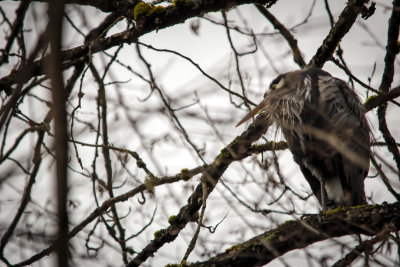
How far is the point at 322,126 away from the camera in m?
3.12

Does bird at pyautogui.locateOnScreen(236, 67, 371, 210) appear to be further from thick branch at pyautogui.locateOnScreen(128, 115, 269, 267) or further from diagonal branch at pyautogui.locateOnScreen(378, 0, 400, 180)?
thick branch at pyautogui.locateOnScreen(128, 115, 269, 267)

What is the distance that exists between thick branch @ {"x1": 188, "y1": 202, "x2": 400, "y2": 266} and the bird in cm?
86

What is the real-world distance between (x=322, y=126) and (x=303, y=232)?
1.25 m

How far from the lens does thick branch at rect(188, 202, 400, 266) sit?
82.4 inches

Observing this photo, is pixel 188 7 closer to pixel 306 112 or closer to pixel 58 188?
pixel 306 112

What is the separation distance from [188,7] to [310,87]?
138 centimetres

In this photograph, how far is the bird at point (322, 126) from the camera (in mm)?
3123

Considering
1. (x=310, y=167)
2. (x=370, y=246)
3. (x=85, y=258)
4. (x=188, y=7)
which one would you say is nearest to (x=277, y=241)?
(x=370, y=246)

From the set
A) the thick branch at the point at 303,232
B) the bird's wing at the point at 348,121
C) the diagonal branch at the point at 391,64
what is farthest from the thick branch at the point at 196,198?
the diagonal branch at the point at 391,64

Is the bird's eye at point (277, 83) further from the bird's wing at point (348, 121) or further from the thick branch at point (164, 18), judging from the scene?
the thick branch at point (164, 18)

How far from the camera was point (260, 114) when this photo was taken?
3.16m

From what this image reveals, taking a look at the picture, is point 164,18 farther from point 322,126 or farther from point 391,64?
point 391,64

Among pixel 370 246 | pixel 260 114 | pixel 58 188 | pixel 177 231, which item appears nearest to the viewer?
pixel 58 188

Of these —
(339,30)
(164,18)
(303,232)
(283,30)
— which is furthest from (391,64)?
(164,18)
